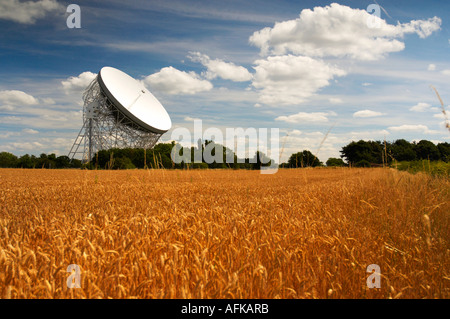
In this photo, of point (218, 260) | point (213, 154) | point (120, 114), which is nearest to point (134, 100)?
point (120, 114)

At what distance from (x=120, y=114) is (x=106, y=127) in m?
3.99

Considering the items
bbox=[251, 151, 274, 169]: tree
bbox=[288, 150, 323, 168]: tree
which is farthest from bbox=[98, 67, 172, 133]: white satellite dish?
bbox=[288, 150, 323, 168]: tree

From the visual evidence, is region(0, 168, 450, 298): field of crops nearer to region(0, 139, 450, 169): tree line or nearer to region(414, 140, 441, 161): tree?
region(0, 139, 450, 169): tree line

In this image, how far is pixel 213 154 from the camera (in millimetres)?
53062

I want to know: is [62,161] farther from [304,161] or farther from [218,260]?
[218,260]

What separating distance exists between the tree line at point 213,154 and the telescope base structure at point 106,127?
197 centimetres

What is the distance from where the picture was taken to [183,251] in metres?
2.88

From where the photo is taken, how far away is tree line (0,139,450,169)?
93.4 feet
